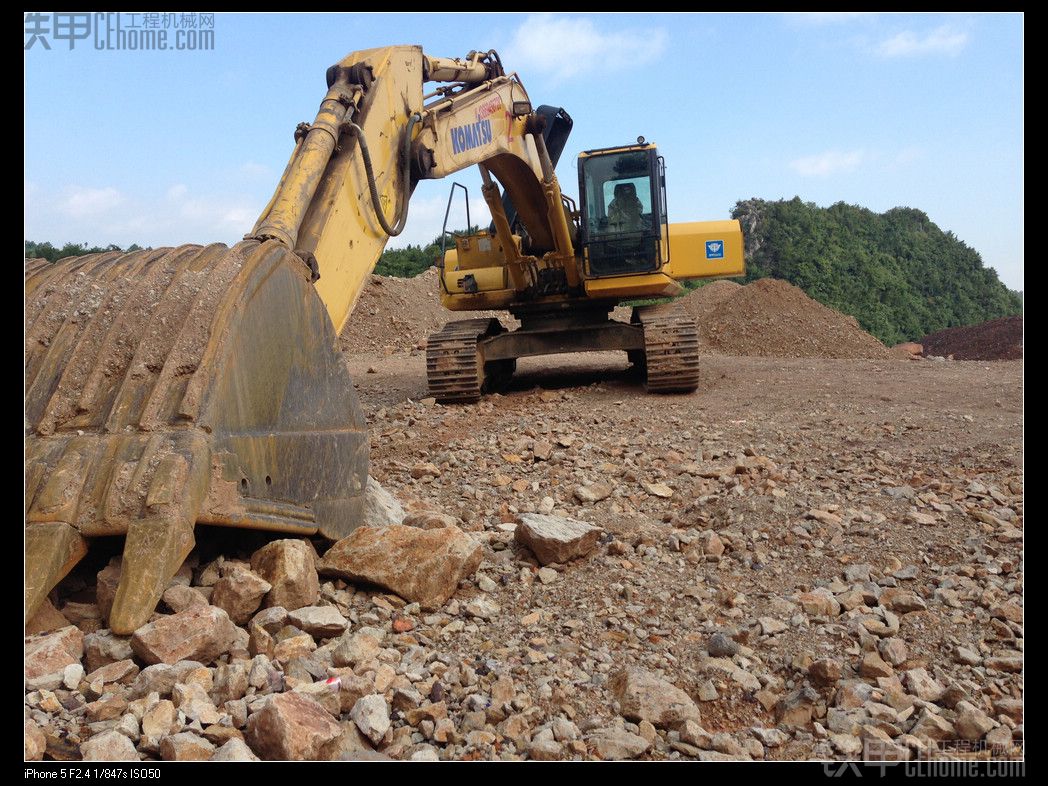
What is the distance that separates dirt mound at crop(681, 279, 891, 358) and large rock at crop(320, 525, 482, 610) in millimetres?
13599

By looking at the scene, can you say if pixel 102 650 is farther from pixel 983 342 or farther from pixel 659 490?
pixel 983 342

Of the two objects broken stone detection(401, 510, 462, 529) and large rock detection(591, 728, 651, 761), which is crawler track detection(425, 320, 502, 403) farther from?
large rock detection(591, 728, 651, 761)

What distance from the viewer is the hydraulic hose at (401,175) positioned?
172 inches

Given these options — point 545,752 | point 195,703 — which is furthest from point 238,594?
point 545,752

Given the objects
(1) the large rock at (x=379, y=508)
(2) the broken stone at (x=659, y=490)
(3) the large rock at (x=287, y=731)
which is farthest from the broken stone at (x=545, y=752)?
(2) the broken stone at (x=659, y=490)

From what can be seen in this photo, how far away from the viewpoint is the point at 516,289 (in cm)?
962

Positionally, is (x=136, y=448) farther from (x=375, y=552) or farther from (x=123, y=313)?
(x=375, y=552)

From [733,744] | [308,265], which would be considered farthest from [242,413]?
[733,744]

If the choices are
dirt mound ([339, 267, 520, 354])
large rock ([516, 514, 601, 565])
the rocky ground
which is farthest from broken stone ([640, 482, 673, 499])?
dirt mound ([339, 267, 520, 354])

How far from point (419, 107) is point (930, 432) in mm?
4183

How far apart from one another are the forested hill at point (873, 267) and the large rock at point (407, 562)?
72.2 ft

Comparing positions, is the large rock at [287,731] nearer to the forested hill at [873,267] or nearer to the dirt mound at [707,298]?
the dirt mound at [707,298]

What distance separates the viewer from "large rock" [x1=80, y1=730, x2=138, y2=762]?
2121 mm

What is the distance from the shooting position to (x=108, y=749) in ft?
7.00
